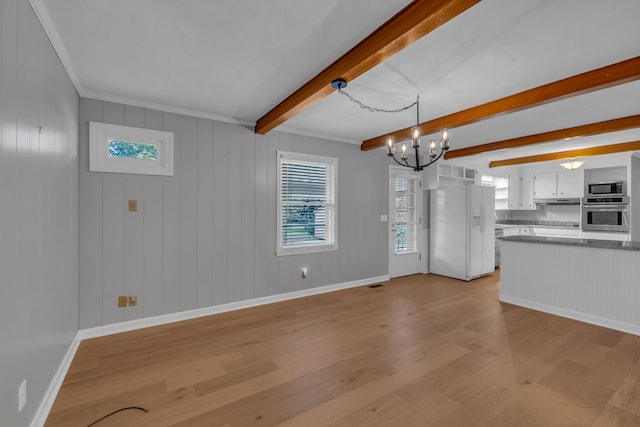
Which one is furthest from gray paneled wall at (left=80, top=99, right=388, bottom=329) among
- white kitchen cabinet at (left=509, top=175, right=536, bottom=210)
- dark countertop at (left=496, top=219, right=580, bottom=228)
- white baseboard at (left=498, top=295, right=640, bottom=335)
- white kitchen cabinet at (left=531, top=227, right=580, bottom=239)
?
white kitchen cabinet at (left=531, top=227, right=580, bottom=239)

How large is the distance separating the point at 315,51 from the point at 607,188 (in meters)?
6.64

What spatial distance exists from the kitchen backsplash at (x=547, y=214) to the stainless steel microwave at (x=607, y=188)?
777 millimetres

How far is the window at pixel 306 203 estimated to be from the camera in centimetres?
416

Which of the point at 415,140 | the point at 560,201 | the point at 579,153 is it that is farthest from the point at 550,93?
the point at 560,201

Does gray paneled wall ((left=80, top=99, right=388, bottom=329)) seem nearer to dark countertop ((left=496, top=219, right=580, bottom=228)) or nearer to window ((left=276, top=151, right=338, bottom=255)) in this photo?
window ((left=276, top=151, right=338, bottom=255))

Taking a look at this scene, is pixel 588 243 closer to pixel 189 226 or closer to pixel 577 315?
pixel 577 315

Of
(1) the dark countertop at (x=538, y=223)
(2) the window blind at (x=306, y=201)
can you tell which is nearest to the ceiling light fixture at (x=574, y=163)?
(1) the dark countertop at (x=538, y=223)

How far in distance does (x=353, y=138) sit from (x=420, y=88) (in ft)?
6.47

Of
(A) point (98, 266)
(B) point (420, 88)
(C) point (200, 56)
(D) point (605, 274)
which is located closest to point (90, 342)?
(A) point (98, 266)

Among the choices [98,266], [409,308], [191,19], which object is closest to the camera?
[191,19]

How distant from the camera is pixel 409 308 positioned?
3.82 m

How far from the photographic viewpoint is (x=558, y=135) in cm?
411

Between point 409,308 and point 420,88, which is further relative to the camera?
point 409,308

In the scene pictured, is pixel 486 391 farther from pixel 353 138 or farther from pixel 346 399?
pixel 353 138
